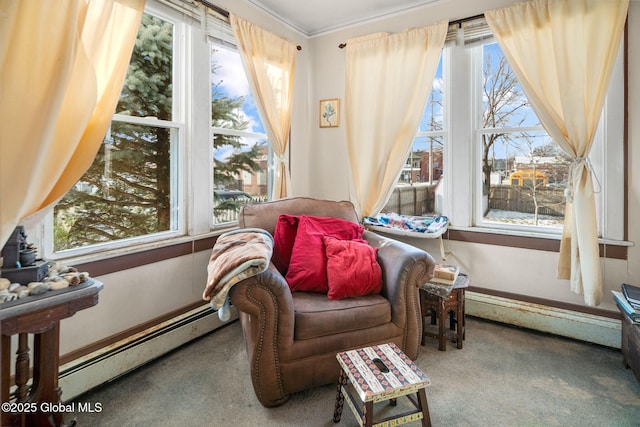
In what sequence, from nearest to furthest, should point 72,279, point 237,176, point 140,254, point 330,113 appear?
point 72,279 → point 140,254 → point 237,176 → point 330,113

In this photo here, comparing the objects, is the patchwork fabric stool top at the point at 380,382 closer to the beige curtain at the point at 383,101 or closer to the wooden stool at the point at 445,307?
the wooden stool at the point at 445,307

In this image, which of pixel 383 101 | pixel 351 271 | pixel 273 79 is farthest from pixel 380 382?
pixel 273 79

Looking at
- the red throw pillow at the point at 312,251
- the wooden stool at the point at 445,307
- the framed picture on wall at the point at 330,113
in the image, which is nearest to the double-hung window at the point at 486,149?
the wooden stool at the point at 445,307

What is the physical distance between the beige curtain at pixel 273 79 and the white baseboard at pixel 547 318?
1903mm

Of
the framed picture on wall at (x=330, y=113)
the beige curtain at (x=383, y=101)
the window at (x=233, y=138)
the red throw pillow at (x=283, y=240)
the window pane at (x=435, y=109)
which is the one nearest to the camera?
the red throw pillow at (x=283, y=240)

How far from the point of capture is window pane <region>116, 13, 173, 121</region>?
2.02 m

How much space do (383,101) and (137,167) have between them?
6.65 feet

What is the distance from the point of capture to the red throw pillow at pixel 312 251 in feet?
6.48

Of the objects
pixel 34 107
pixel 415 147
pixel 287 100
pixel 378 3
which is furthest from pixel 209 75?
pixel 415 147

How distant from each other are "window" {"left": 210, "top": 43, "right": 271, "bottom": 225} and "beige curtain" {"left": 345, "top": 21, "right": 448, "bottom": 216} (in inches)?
34.3

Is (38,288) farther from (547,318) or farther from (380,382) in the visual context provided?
(547,318)

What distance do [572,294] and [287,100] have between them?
2703 mm

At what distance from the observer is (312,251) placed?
6.81 feet

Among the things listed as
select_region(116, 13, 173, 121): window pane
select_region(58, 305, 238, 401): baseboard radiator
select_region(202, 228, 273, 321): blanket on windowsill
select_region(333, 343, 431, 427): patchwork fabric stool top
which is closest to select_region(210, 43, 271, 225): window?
select_region(116, 13, 173, 121): window pane
